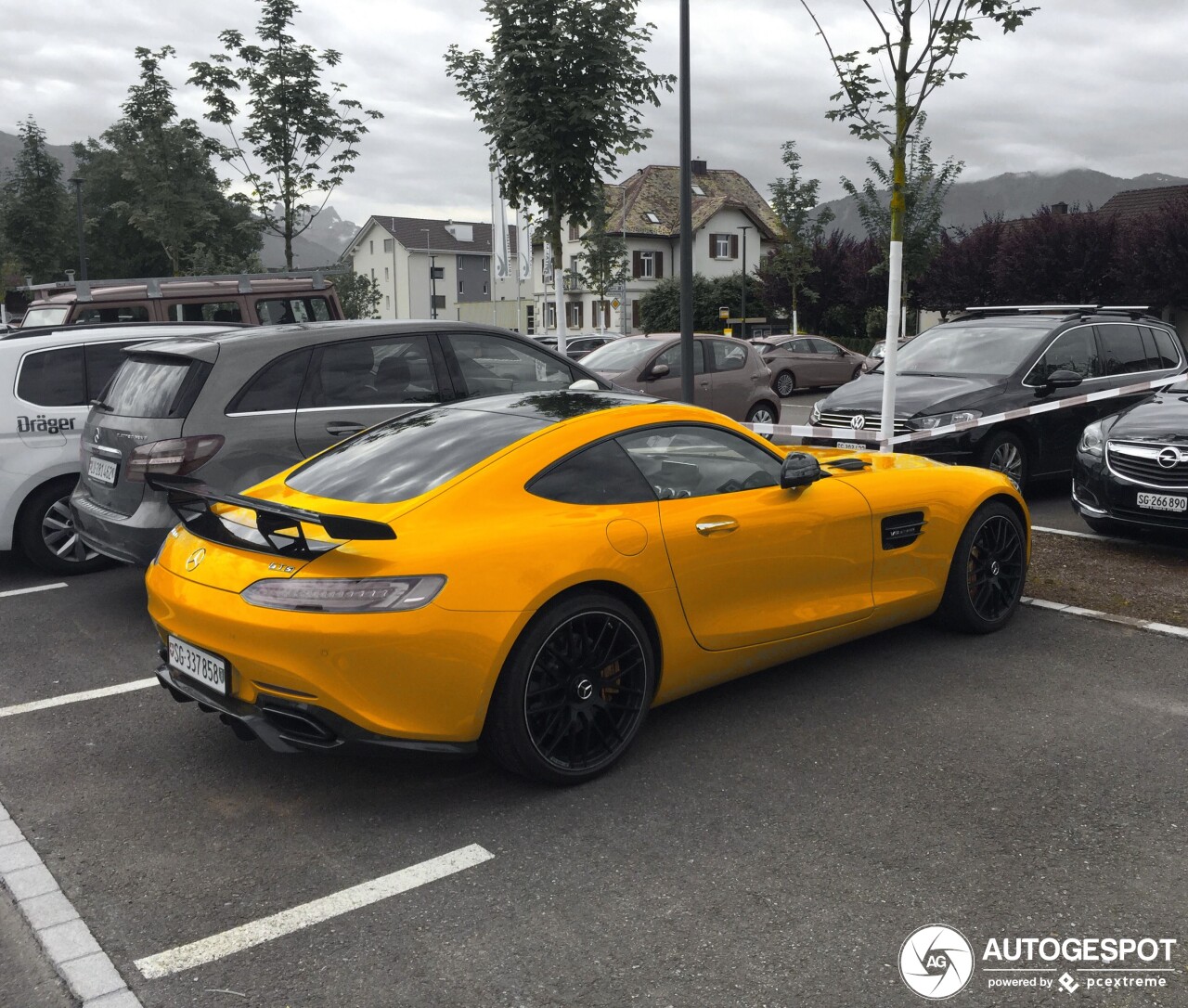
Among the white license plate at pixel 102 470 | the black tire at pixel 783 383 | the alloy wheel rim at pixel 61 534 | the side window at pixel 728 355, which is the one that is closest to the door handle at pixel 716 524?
the white license plate at pixel 102 470

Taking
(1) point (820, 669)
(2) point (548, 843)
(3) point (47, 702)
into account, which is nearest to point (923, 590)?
(1) point (820, 669)

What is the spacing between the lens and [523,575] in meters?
3.99

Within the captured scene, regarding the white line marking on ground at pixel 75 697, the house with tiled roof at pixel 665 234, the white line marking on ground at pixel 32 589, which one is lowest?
the white line marking on ground at pixel 75 697

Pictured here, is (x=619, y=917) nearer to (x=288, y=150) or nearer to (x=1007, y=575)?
(x=1007, y=575)

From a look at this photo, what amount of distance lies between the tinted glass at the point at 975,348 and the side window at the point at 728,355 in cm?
402

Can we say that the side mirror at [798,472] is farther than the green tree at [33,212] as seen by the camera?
No

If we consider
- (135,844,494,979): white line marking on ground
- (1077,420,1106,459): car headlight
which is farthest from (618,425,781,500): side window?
(1077,420,1106,459): car headlight

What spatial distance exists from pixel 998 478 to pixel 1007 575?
532 millimetres

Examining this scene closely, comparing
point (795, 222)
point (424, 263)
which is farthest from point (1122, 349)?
point (424, 263)

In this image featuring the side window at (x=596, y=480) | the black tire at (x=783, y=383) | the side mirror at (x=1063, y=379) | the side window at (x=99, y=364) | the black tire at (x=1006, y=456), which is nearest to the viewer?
the side window at (x=596, y=480)

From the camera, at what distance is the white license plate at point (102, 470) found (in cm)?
661

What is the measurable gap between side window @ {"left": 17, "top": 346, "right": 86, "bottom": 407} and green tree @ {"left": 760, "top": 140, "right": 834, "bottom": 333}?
40.9 meters

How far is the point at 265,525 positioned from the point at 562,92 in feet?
38.2

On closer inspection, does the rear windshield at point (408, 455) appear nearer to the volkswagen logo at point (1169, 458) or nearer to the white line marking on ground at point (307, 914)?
the white line marking on ground at point (307, 914)
